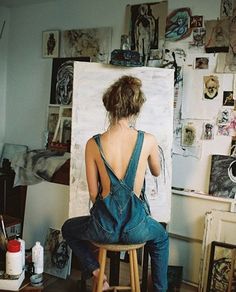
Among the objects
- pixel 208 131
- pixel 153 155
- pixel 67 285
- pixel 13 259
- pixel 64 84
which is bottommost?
pixel 67 285

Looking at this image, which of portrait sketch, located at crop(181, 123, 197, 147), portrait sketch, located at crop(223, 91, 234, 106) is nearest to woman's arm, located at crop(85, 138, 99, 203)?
portrait sketch, located at crop(181, 123, 197, 147)

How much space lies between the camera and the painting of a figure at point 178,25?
104 inches

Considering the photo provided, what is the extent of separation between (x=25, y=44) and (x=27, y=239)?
175 cm

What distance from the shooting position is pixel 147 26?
2773mm

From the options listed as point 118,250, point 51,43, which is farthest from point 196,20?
point 118,250

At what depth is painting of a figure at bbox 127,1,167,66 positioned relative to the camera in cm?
273

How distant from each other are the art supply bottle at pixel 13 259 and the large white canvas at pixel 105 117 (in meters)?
0.54

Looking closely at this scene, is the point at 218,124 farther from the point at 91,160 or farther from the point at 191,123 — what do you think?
the point at 91,160

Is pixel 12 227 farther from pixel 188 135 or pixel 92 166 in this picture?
pixel 188 135

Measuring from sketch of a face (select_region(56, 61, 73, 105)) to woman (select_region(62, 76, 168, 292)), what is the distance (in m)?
1.41

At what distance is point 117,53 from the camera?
228 cm

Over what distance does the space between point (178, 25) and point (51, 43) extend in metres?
1.18

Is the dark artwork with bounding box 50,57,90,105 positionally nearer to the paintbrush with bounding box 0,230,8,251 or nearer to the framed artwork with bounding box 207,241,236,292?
the paintbrush with bounding box 0,230,8,251

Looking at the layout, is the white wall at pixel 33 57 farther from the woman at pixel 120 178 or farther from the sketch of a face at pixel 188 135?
the woman at pixel 120 178
